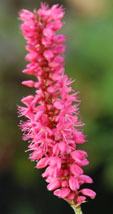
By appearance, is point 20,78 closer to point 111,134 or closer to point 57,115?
point 111,134

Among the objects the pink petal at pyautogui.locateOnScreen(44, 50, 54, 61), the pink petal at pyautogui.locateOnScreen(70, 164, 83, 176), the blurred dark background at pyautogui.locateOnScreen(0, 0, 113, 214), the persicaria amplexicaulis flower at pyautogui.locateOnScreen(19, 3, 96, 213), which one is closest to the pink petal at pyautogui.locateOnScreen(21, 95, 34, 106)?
the persicaria amplexicaulis flower at pyautogui.locateOnScreen(19, 3, 96, 213)

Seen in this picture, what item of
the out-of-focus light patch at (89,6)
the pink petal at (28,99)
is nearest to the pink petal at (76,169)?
the pink petal at (28,99)

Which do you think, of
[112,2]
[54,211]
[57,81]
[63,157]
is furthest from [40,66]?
[112,2]

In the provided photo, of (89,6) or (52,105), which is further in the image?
(89,6)

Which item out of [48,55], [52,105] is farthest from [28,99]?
[48,55]

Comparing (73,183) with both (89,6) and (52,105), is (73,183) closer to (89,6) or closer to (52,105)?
(52,105)

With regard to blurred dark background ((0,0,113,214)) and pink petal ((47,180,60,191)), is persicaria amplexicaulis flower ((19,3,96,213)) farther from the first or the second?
blurred dark background ((0,0,113,214))
